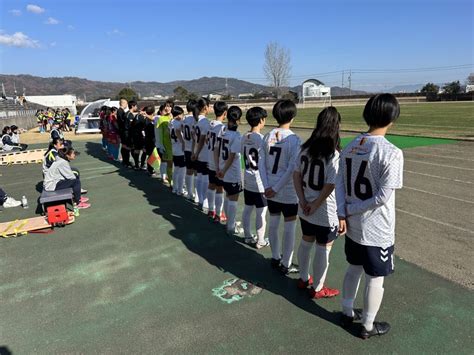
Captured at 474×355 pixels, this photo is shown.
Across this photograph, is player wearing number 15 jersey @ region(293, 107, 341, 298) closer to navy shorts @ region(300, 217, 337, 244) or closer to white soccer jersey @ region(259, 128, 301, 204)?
navy shorts @ region(300, 217, 337, 244)

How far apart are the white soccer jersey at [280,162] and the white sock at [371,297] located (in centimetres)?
133

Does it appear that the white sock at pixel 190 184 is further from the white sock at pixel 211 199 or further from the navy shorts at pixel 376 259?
the navy shorts at pixel 376 259

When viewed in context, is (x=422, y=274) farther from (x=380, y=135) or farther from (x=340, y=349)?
(x=380, y=135)

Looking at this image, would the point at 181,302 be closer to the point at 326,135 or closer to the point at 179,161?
the point at 326,135

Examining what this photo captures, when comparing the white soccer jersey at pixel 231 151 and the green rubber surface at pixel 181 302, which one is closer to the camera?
the green rubber surface at pixel 181 302

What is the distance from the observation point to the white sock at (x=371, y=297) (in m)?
2.81

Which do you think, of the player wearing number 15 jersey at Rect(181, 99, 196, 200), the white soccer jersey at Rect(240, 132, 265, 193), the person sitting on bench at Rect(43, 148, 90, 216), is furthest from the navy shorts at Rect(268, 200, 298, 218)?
the person sitting on bench at Rect(43, 148, 90, 216)

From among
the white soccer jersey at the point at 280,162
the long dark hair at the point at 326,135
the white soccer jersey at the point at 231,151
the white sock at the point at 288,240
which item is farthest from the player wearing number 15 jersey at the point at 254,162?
the long dark hair at the point at 326,135

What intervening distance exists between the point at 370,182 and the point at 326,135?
2.17ft

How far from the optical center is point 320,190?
3285 millimetres

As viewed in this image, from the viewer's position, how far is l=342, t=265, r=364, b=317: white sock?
2.98 meters

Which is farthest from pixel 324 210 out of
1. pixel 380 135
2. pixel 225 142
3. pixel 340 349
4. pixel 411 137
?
pixel 411 137

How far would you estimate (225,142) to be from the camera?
5.03 meters

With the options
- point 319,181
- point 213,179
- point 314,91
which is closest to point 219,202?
point 213,179
